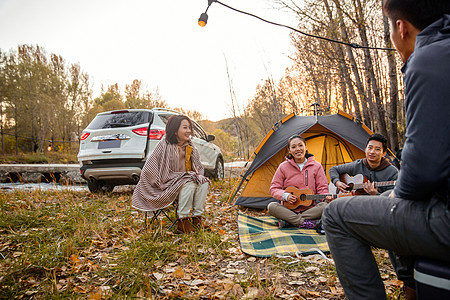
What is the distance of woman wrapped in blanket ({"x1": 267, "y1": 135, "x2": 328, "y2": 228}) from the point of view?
414 centimetres

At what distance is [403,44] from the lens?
133 cm

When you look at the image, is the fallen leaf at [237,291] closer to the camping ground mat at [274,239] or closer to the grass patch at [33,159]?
the camping ground mat at [274,239]

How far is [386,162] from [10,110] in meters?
21.9

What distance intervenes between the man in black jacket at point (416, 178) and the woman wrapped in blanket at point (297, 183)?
2.75 m

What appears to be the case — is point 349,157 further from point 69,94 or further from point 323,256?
point 69,94

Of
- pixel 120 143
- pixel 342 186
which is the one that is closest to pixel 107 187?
Result: pixel 120 143

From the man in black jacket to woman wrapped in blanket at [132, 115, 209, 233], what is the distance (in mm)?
2562

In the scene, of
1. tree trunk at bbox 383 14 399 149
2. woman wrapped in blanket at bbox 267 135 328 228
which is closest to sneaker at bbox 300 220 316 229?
woman wrapped in blanket at bbox 267 135 328 228

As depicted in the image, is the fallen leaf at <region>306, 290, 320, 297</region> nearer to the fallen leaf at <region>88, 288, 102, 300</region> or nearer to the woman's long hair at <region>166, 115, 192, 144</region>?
the fallen leaf at <region>88, 288, 102, 300</region>

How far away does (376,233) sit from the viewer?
127 cm

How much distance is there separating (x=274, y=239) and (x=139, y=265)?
168cm

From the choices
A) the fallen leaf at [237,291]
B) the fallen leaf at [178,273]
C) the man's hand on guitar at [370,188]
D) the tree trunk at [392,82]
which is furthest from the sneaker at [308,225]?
the tree trunk at [392,82]

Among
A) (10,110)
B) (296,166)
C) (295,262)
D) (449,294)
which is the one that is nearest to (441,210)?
(449,294)

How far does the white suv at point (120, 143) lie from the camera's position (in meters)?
5.43
